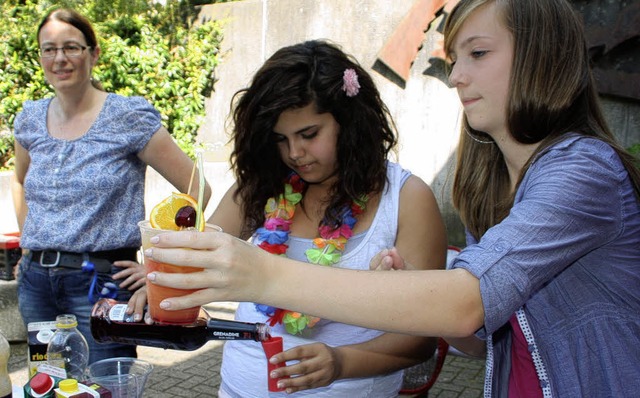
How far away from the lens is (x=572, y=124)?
49.8 inches

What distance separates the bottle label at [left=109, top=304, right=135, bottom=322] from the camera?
4.61 ft

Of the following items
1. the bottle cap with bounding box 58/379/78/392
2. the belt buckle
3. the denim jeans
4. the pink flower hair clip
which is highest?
the pink flower hair clip

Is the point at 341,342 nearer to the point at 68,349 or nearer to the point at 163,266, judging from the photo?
the point at 68,349

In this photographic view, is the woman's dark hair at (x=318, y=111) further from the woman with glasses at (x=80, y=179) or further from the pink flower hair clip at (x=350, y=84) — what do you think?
the woman with glasses at (x=80, y=179)

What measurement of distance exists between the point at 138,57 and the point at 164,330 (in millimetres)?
6947

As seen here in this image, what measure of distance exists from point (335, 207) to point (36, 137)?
5.07ft

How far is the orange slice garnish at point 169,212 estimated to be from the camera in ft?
3.59

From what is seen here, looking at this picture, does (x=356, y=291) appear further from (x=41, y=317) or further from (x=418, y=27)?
(x=418, y=27)

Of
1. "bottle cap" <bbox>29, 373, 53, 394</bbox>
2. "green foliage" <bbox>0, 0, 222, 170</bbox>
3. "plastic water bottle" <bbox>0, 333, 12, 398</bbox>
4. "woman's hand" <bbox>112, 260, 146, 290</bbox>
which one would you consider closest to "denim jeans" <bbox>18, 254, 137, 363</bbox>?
"woman's hand" <bbox>112, 260, 146, 290</bbox>

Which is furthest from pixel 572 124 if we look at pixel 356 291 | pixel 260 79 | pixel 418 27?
pixel 418 27

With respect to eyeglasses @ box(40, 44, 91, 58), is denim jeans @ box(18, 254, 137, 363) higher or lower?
lower

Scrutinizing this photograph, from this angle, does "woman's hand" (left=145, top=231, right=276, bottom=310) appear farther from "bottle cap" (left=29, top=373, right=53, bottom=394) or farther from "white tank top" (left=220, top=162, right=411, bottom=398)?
"white tank top" (left=220, top=162, right=411, bottom=398)

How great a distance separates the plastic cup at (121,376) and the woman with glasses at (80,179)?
809 mm

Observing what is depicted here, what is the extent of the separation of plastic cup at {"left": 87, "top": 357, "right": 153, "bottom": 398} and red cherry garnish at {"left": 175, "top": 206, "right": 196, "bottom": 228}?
0.63 meters
